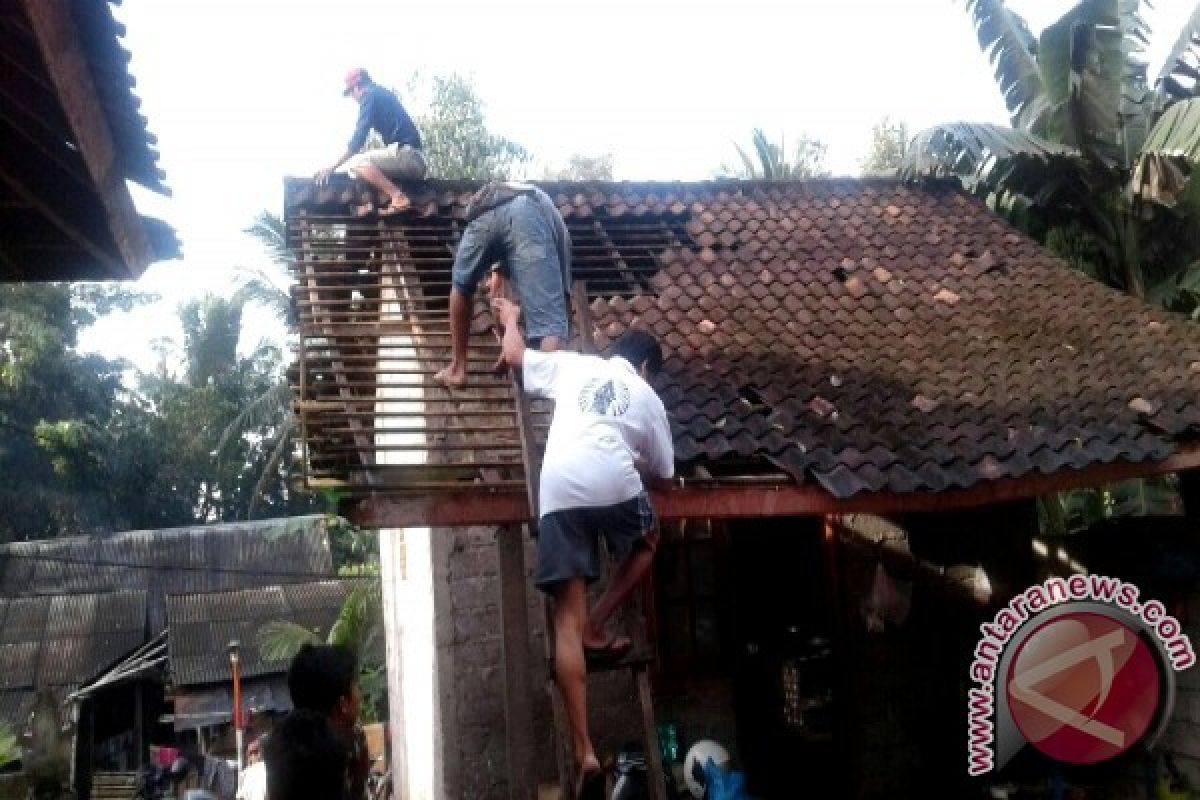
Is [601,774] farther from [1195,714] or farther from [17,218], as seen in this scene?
[1195,714]

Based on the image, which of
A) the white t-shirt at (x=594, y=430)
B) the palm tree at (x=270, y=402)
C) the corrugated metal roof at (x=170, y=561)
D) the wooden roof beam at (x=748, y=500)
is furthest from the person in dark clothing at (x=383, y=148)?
the corrugated metal roof at (x=170, y=561)

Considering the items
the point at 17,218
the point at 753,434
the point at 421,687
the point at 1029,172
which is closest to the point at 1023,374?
the point at 753,434

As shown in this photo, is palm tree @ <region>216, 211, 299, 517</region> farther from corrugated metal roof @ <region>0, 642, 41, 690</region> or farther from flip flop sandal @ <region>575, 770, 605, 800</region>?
flip flop sandal @ <region>575, 770, 605, 800</region>

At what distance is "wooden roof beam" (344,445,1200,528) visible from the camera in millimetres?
4090

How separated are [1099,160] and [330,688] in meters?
8.60

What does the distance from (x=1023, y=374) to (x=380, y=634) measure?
30.6 ft

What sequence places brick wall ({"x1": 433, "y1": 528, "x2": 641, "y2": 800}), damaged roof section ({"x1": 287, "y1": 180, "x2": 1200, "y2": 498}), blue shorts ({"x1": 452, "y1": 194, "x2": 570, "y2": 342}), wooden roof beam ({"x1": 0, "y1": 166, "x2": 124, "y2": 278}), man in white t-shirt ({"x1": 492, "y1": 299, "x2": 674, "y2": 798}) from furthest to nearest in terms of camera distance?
brick wall ({"x1": 433, "y1": 528, "x2": 641, "y2": 800}) → damaged roof section ({"x1": 287, "y1": 180, "x2": 1200, "y2": 498}) → blue shorts ({"x1": 452, "y1": 194, "x2": 570, "y2": 342}) → wooden roof beam ({"x1": 0, "y1": 166, "x2": 124, "y2": 278}) → man in white t-shirt ({"x1": 492, "y1": 299, "x2": 674, "y2": 798})

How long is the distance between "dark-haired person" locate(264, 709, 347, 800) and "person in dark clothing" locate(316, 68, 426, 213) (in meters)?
5.20

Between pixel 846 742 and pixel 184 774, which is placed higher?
pixel 846 742

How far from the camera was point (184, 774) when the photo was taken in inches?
603

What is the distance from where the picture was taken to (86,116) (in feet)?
10.6

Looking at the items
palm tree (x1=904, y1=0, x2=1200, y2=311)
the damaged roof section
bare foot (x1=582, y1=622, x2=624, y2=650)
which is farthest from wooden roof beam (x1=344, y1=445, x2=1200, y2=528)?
palm tree (x1=904, y1=0, x2=1200, y2=311)

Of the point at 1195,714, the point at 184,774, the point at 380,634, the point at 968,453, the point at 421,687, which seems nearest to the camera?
the point at 968,453

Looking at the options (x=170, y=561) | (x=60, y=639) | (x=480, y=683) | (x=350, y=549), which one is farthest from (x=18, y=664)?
(x=480, y=683)
